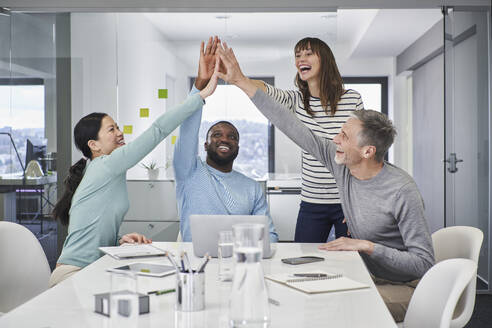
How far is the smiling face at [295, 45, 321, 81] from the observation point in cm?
300

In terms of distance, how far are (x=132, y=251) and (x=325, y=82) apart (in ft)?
4.67

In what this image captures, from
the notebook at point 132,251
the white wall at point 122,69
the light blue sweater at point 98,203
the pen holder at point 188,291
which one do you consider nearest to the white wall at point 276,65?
the white wall at point 122,69

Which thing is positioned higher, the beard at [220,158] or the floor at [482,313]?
the beard at [220,158]

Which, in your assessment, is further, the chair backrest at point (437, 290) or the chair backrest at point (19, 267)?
the chair backrest at point (19, 267)

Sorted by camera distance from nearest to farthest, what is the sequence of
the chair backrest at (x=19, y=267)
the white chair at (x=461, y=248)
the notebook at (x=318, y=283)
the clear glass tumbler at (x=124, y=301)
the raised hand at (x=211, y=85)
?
the clear glass tumbler at (x=124, y=301)
the notebook at (x=318, y=283)
the white chair at (x=461, y=248)
the chair backrest at (x=19, y=267)
the raised hand at (x=211, y=85)

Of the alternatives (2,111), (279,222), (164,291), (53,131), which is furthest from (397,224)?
(2,111)

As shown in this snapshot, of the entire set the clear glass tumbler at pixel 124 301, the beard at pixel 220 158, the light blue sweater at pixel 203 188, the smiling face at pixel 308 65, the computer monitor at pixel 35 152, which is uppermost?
the smiling face at pixel 308 65

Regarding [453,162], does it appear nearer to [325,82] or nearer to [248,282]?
[325,82]

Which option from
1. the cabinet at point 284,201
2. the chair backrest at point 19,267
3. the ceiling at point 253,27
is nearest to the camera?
the chair backrest at point 19,267

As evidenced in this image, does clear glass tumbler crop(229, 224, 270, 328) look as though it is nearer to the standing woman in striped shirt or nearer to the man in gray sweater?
the man in gray sweater

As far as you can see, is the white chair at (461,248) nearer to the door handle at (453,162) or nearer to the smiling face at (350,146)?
the smiling face at (350,146)

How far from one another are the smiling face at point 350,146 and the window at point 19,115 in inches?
112

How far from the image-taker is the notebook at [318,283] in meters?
1.62

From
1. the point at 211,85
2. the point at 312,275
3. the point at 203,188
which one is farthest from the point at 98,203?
the point at 312,275
